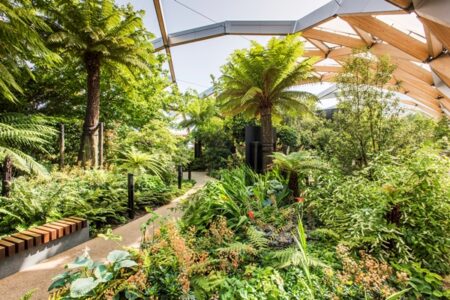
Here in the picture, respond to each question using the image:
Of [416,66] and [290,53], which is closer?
[290,53]

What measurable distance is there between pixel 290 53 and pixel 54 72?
7795 millimetres

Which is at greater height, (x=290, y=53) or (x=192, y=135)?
(x=290, y=53)

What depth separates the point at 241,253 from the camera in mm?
2115

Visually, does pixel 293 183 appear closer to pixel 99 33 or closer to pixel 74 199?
pixel 74 199

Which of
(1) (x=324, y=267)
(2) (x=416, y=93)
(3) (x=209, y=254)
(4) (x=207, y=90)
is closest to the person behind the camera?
(1) (x=324, y=267)

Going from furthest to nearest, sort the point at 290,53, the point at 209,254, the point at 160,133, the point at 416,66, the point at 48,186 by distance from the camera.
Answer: the point at 416,66, the point at 160,133, the point at 290,53, the point at 48,186, the point at 209,254

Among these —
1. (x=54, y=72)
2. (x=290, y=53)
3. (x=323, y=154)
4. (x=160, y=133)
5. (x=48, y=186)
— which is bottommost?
(x=48, y=186)

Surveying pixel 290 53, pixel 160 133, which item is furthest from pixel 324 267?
pixel 160 133

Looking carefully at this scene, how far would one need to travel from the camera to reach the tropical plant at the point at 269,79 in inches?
187

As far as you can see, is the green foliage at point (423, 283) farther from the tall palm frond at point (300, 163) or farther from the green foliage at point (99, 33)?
the green foliage at point (99, 33)

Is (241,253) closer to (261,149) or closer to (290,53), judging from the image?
(261,149)

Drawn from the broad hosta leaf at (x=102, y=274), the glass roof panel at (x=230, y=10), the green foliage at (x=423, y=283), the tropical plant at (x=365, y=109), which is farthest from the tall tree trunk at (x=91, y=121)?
the green foliage at (x=423, y=283)

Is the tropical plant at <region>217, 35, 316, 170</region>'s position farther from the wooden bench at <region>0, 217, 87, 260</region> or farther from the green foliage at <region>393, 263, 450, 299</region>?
the wooden bench at <region>0, 217, 87, 260</region>

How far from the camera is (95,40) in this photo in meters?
5.35
